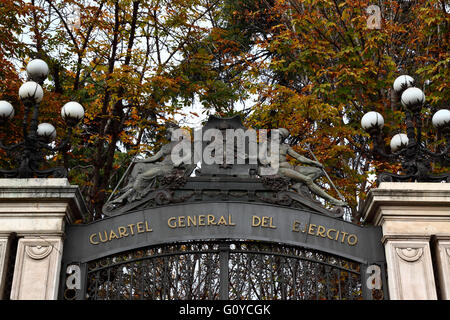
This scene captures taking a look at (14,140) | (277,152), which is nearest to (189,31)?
(14,140)

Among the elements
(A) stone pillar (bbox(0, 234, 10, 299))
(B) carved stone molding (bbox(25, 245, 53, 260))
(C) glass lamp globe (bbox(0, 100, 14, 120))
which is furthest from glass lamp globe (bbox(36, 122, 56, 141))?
(B) carved stone molding (bbox(25, 245, 53, 260))

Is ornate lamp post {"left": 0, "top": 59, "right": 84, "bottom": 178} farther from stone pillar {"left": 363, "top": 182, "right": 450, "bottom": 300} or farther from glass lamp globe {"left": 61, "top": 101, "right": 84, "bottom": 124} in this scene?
stone pillar {"left": 363, "top": 182, "right": 450, "bottom": 300}

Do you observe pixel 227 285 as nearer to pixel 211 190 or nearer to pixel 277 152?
pixel 211 190

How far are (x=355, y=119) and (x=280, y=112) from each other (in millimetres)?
2421

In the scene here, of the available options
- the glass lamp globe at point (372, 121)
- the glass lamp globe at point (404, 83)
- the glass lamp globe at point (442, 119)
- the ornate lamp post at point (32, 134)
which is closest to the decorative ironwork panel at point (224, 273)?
the ornate lamp post at point (32, 134)

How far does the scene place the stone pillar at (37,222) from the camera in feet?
29.5

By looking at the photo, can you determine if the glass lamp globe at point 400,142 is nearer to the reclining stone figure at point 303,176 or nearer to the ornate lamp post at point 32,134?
the reclining stone figure at point 303,176

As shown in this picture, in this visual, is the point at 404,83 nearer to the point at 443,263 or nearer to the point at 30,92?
the point at 443,263

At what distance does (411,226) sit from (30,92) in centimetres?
634

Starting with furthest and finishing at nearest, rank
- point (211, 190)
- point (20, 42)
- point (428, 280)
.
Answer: point (20, 42)
point (211, 190)
point (428, 280)

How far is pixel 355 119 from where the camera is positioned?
58.2 ft

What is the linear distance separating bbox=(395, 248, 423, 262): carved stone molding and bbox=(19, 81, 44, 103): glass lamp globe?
615 centimetres

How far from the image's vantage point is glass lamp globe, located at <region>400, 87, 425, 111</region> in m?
9.94

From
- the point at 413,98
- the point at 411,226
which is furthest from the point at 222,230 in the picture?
the point at 413,98
